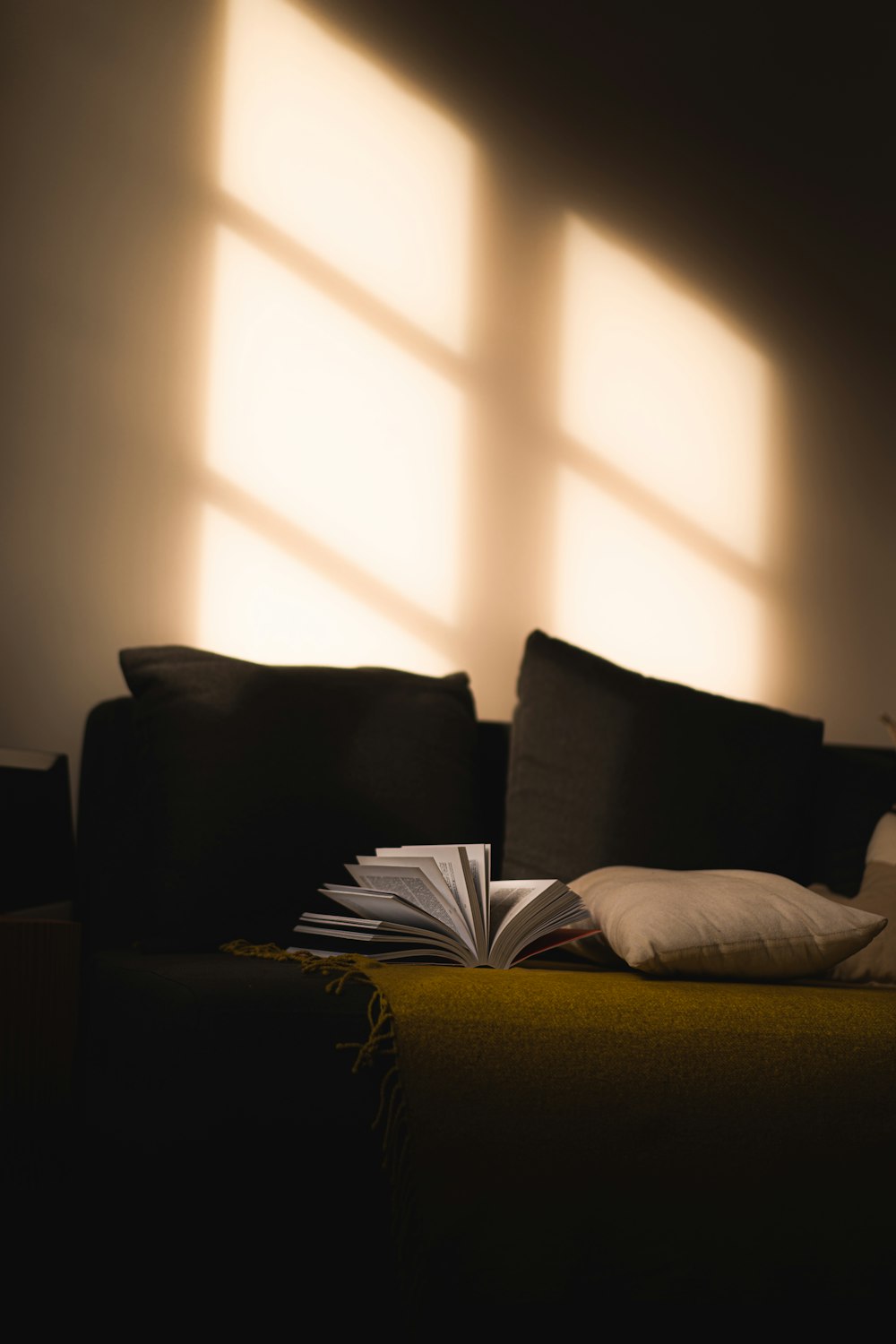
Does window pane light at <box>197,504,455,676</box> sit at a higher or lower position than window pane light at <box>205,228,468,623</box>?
lower

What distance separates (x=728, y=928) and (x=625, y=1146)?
0.37 meters

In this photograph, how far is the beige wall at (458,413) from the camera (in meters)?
2.38

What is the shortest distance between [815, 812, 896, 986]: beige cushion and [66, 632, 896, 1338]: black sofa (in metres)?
0.10

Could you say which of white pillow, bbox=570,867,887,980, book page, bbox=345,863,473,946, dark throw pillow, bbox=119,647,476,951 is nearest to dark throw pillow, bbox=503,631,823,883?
dark throw pillow, bbox=119,647,476,951

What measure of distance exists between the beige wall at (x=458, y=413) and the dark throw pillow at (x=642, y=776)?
1.12 ft

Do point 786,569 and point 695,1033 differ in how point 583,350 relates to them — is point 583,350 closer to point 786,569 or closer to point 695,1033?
point 786,569

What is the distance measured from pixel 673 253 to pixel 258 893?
184 cm

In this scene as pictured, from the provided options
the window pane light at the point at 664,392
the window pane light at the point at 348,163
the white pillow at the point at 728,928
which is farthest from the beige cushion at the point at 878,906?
the window pane light at the point at 348,163

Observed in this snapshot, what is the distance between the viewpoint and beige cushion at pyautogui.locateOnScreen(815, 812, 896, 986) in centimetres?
172

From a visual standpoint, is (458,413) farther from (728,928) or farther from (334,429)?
(728,928)

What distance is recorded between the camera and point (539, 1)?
2.75m

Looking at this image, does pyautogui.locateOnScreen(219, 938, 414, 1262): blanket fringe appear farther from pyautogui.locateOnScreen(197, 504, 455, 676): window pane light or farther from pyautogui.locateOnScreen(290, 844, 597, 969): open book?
pyautogui.locateOnScreen(197, 504, 455, 676): window pane light

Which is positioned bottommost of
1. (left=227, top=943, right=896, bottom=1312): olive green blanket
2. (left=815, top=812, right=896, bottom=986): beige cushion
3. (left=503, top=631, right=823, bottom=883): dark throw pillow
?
(left=227, top=943, right=896, bottom=1312): olive green blanket

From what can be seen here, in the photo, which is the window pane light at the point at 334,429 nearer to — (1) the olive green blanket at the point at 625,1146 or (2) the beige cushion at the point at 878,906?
(2) the beige cushion at the point at 878,906
